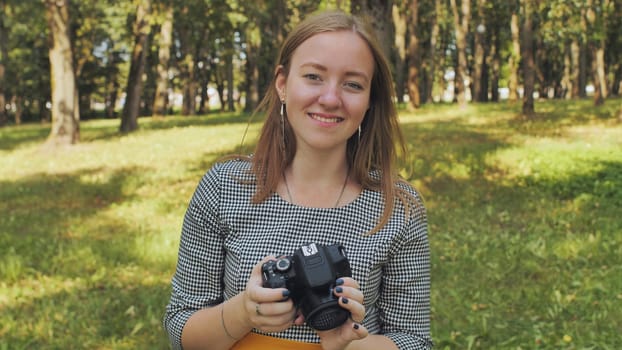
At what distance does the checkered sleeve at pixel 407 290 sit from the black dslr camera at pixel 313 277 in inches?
21.8

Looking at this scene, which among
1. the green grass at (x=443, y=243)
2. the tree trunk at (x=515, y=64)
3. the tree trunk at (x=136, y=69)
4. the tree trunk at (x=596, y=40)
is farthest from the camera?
the tree trunk at (x=515, y=64)

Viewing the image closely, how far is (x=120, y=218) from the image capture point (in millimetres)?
8898

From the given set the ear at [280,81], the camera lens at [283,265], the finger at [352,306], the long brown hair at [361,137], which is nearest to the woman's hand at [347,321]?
the finger at [352,306]

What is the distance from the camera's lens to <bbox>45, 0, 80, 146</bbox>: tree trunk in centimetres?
1655

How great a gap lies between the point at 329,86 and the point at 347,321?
2.85 ft

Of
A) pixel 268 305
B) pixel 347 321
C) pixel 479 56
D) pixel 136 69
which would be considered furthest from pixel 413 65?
pixel 268 305

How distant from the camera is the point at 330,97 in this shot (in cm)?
247

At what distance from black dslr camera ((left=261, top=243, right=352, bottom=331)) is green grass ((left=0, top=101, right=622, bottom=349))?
1.23m

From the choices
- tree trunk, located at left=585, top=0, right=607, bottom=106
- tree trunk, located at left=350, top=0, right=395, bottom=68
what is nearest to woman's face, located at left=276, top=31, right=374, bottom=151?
tree trunk, located at left=350, top=0, right=395, bottom=68

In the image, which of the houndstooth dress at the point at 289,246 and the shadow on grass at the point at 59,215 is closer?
the houndstooth dress at the point at 289,246

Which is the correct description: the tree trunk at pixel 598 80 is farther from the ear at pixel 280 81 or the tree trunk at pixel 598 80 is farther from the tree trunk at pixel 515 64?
the ear at pixel 280 81

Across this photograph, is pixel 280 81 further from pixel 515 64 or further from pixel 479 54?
pixel 479 54

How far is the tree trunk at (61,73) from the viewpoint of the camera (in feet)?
54.3

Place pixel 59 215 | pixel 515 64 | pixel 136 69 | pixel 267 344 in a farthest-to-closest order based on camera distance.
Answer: pixel 515 64 < pixel 136 69 < pixel 59 215 < pixel 267 344
